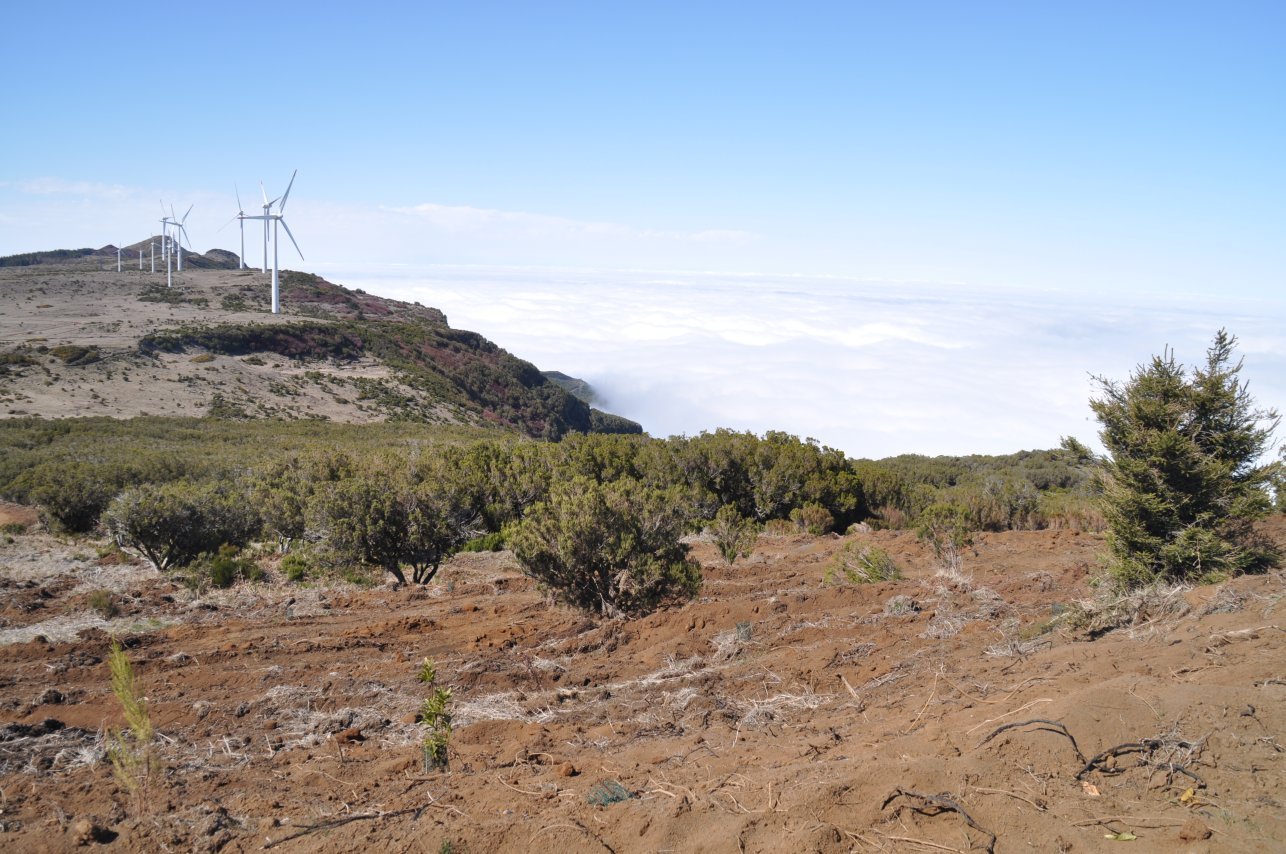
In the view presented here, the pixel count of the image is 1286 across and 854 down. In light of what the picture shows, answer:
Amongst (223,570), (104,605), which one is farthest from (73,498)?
(104,605)

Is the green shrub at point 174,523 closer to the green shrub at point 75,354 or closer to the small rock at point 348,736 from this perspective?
the small rock at point 348,736

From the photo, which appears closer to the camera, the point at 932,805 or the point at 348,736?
the point at 932,805

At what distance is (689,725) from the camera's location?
725cm

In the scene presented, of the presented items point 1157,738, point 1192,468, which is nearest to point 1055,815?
point 1157,738

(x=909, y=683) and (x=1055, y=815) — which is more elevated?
(x=1055, y=815)

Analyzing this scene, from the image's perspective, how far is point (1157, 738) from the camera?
4.85 m

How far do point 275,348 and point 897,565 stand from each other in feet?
208

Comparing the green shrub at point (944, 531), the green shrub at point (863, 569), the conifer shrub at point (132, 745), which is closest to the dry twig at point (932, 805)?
the conifer shrub at point (132, 745)

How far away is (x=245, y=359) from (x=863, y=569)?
60987 mm

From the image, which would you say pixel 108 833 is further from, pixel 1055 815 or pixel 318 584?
pixel 318 584

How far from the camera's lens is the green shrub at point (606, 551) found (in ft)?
37.6

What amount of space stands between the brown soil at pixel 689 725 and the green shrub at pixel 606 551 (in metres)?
0.47

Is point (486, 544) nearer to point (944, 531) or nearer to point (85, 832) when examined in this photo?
point (944, 531)

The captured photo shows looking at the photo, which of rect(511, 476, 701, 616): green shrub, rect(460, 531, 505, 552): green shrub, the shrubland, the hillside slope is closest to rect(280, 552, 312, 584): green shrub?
the shrubland
